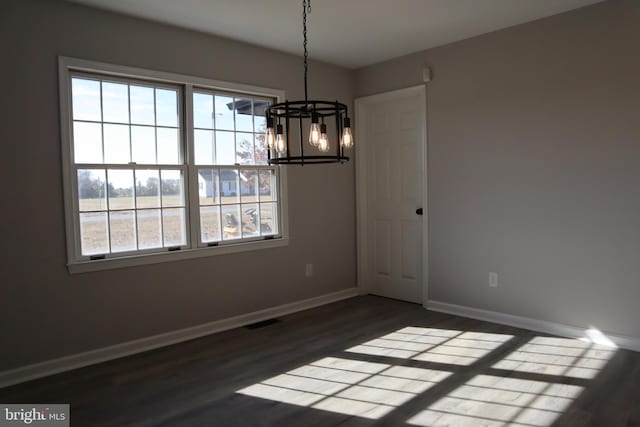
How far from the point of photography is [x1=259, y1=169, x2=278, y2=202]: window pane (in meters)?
4.39

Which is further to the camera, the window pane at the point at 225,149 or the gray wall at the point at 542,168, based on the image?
the window pane at the point at 225,149

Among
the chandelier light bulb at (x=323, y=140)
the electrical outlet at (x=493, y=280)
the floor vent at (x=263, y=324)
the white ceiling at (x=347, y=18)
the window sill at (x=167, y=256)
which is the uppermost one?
the white ceiling at (x=347, y=18)

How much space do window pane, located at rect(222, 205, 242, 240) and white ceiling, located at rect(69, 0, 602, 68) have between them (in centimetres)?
151

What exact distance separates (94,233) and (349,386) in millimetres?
2132

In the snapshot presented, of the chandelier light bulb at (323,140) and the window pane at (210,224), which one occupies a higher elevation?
the chandelier light bulb at (323,140)

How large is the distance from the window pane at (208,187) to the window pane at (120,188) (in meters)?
0.58

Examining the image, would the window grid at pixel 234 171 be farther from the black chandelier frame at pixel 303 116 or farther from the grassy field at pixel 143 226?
the black chandelier frame at pixel 303 116

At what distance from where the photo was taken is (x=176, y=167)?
377 cm

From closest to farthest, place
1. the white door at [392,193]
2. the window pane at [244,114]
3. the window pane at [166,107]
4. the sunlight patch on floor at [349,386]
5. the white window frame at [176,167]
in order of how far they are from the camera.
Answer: the sunlight patch on floor at [349,386], the white window frame at [176,167], the window pane at [166,107], the window pane at [244,114], the white door at [392,193]

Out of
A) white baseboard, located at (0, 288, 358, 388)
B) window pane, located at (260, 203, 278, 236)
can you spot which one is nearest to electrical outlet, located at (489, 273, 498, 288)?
white baseboard, located at (0, 288, 358, 388)

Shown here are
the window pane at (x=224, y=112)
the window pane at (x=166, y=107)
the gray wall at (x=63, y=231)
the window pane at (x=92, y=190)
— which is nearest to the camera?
the gray wall at (x=63, y=231)

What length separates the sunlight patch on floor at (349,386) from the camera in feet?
8.63

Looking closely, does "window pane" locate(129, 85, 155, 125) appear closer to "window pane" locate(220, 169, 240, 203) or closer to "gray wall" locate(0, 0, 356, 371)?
"gray wall" locate(0, 0, 356, 371)

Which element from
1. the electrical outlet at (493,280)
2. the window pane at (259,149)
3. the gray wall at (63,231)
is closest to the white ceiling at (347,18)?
the gray wall at (63,231)
